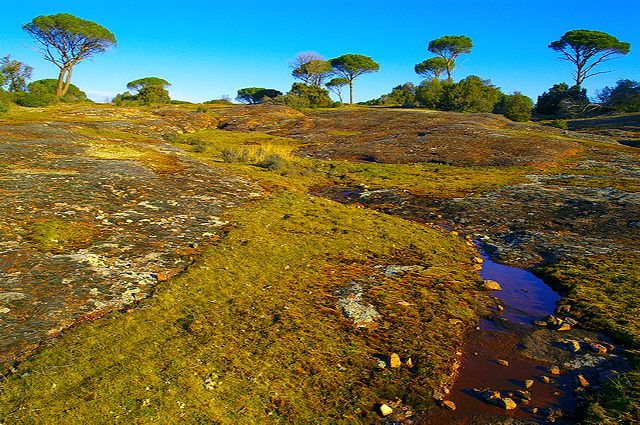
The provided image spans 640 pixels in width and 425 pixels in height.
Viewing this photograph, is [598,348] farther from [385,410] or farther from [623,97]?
[623,97]

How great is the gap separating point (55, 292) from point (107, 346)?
1.75 meters

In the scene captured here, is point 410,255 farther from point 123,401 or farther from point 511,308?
point 123,401

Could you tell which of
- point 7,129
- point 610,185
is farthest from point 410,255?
point 7,129

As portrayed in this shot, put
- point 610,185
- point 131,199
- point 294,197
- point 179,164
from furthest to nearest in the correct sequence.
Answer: point 179,164
point 610,185
point 294,197
point 131,199

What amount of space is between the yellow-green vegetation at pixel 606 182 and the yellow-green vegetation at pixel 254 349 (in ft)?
35.5

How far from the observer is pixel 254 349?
4.71 metres

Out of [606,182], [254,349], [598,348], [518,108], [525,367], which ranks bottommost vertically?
[525,367]

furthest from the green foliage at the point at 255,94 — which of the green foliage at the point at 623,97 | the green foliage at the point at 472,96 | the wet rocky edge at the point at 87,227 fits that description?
the wet rocky edge at the point at 87,227

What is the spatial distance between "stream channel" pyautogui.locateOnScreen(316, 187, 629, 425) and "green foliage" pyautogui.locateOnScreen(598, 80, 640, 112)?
75885 millimetres

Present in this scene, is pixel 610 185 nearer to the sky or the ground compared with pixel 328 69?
nearer to the ground

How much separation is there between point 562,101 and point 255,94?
76.4 meters

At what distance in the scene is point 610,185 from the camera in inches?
583

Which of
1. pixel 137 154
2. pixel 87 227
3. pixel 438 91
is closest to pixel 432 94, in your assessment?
pixel 438 91

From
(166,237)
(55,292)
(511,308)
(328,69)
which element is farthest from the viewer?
(328,69)
